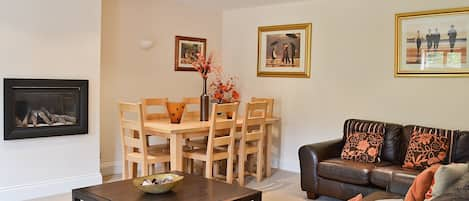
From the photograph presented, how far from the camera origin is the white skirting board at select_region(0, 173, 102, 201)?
4.27 metres

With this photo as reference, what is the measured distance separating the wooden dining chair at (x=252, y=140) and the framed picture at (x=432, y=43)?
5.14 ft

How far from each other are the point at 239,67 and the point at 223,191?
3499 millimetres

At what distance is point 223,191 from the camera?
3.18m

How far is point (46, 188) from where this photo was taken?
4.50m

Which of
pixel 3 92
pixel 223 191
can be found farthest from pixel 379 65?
pixel 3 92

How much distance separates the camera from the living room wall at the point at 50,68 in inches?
166

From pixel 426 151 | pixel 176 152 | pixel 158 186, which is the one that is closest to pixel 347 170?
pixel 426 151

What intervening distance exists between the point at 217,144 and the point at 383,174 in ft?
5.37

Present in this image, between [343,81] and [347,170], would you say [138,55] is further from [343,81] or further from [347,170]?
[347,170]

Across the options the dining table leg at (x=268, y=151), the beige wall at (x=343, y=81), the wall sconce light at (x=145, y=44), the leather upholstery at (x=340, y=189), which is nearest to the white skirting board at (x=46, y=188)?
the wall sconce light at (x=145, y=44)

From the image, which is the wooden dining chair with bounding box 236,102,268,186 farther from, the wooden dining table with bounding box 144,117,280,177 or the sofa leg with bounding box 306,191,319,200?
the sofa leg with bounding box 306,191,319,200

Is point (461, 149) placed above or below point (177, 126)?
below

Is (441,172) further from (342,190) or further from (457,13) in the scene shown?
(457,13)

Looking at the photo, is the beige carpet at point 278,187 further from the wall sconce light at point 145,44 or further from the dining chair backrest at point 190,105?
the wall sconce light at point 145,44
